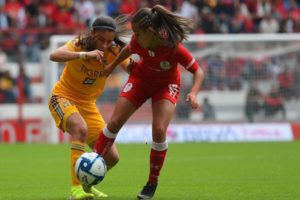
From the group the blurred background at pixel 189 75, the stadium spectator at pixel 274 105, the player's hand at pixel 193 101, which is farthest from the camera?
the stadium spectator at pixel 274 105

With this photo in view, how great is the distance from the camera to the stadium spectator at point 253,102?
78.5 ft

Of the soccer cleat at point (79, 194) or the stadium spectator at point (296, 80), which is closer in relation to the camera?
the soccer cleat at point (79, 194)

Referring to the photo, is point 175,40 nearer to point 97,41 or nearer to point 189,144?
point 97,41

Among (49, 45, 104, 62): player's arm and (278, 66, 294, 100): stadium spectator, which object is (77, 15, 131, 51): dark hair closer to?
(49, 45, 104, 62): player's arm

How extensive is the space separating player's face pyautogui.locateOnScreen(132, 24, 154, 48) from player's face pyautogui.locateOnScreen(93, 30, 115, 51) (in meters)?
0.42

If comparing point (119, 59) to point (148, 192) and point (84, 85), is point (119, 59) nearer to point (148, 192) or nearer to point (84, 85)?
point (84, 85)

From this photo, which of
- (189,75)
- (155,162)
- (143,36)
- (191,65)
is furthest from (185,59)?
(189,75)

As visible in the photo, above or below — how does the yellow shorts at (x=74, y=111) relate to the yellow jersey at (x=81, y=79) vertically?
below

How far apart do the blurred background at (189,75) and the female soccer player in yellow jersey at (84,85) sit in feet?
40.6

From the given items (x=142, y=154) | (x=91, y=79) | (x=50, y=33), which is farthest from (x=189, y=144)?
(x=91, y=79)

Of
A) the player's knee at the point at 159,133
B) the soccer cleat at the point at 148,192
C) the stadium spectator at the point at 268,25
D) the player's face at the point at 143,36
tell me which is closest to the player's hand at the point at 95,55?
the player's face at the point at 143,36

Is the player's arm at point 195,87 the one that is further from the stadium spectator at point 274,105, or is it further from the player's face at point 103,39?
the stadium spectator at point 274,105

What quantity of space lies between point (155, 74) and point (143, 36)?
1.72 feet

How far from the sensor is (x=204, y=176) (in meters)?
12.8
